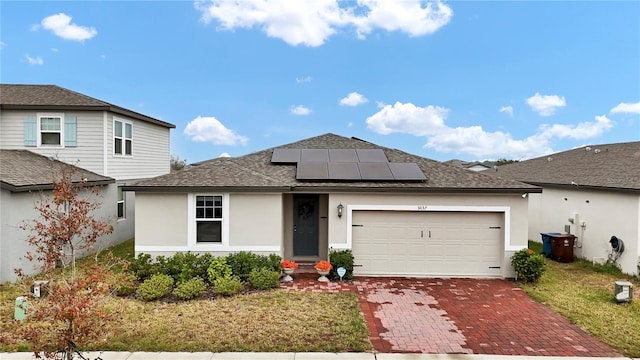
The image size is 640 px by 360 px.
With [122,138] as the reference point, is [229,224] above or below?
below

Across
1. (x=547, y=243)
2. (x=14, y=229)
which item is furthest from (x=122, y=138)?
(x=547, y=243)

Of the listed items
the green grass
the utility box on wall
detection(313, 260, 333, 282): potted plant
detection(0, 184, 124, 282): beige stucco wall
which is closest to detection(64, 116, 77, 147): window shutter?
detection(0, 184, 124, 282): beige stucco wall

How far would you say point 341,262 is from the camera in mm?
9555

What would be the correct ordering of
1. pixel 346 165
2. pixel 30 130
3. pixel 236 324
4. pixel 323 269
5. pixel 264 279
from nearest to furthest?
pixel 236 324 < pixel 264 279 < pixel 323 269 < pixel 346 165 < pixel 30 130

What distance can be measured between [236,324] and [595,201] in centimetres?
1223

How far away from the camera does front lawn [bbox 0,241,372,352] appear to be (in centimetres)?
568

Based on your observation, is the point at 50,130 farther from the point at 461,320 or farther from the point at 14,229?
the point at 461,320

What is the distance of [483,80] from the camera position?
59.2ft

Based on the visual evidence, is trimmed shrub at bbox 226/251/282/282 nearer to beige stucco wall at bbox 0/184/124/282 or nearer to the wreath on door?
the wreath on door

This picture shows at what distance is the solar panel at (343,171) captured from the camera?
33.8ft

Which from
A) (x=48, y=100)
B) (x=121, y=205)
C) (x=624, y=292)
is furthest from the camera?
(x=121, y=205)

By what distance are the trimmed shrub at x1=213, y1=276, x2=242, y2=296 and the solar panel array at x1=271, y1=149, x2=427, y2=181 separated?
135 inches

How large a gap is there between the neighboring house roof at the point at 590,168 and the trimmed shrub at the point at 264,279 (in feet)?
34.0

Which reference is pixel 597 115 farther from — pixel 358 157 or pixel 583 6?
pixel 358 157
